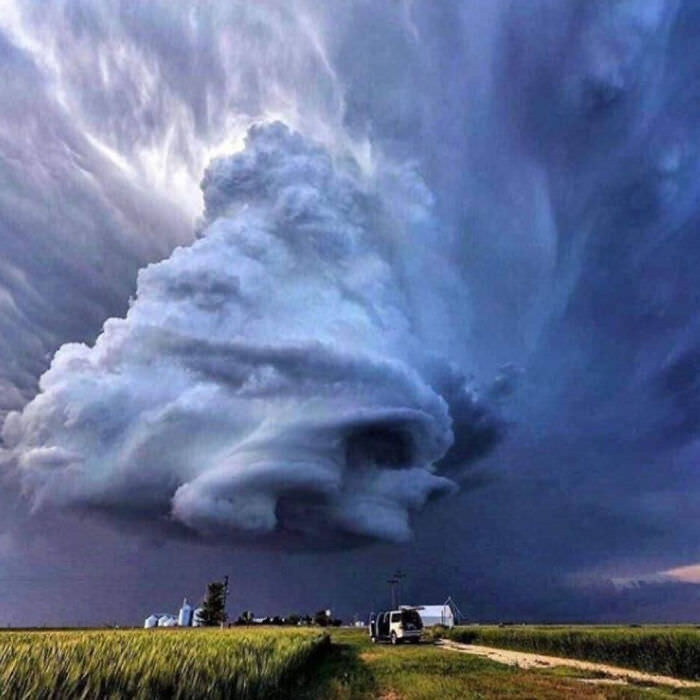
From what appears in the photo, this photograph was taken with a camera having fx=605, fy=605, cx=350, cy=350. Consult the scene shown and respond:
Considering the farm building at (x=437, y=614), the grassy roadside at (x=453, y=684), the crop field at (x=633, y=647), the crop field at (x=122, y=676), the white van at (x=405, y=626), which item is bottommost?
the crop field at (x=122, y=676)

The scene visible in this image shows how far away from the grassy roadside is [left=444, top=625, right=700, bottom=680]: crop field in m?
4.93

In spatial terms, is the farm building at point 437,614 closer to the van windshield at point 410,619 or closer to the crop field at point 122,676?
the van windshield at point 410,619

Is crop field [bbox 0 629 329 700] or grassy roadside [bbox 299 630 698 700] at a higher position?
grassy roadside [bbox 299 630 698 700]

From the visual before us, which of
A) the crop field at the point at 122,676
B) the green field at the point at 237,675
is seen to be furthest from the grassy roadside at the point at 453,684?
the crop field at the point at 122,676

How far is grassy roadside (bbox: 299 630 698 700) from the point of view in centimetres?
1869

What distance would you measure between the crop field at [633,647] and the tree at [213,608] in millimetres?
88396

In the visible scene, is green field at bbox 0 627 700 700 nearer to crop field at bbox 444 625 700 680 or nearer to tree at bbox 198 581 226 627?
crop field at bbox 444 625 700 680

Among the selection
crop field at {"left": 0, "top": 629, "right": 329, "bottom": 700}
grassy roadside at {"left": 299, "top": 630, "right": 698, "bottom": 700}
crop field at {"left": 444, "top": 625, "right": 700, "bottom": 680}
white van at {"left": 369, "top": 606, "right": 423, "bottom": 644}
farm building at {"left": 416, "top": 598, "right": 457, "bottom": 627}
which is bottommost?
crop field at {"left": 0, "top": 629, "right": 329, "bottom": 700}

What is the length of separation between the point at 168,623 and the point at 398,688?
127 metres

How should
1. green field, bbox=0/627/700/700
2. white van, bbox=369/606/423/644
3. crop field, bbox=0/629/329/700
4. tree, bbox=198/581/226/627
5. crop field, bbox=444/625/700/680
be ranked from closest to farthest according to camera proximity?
crop field, bbox=0/629/329/700 < green field, bbox=0/627/700/700 < crop field, bbox=444/625/700/680 < white van, bbox=369/606/423/644 < tree, bbox=198/581/226/627

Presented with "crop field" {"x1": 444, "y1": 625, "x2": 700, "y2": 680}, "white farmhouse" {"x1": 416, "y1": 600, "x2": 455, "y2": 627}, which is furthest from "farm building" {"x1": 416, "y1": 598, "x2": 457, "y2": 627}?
"crop field" {"x1": 444, "y1": 625, "x2": 700, "y2": 680}

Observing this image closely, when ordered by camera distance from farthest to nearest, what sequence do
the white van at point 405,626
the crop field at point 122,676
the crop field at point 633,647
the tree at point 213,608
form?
the tree at point 213,608 < the white van at point 405,626 < the crop field at point 633,647 < the crop field at point 122,676

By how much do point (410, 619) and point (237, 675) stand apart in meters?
48.2

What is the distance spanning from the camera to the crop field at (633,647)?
27875mm
